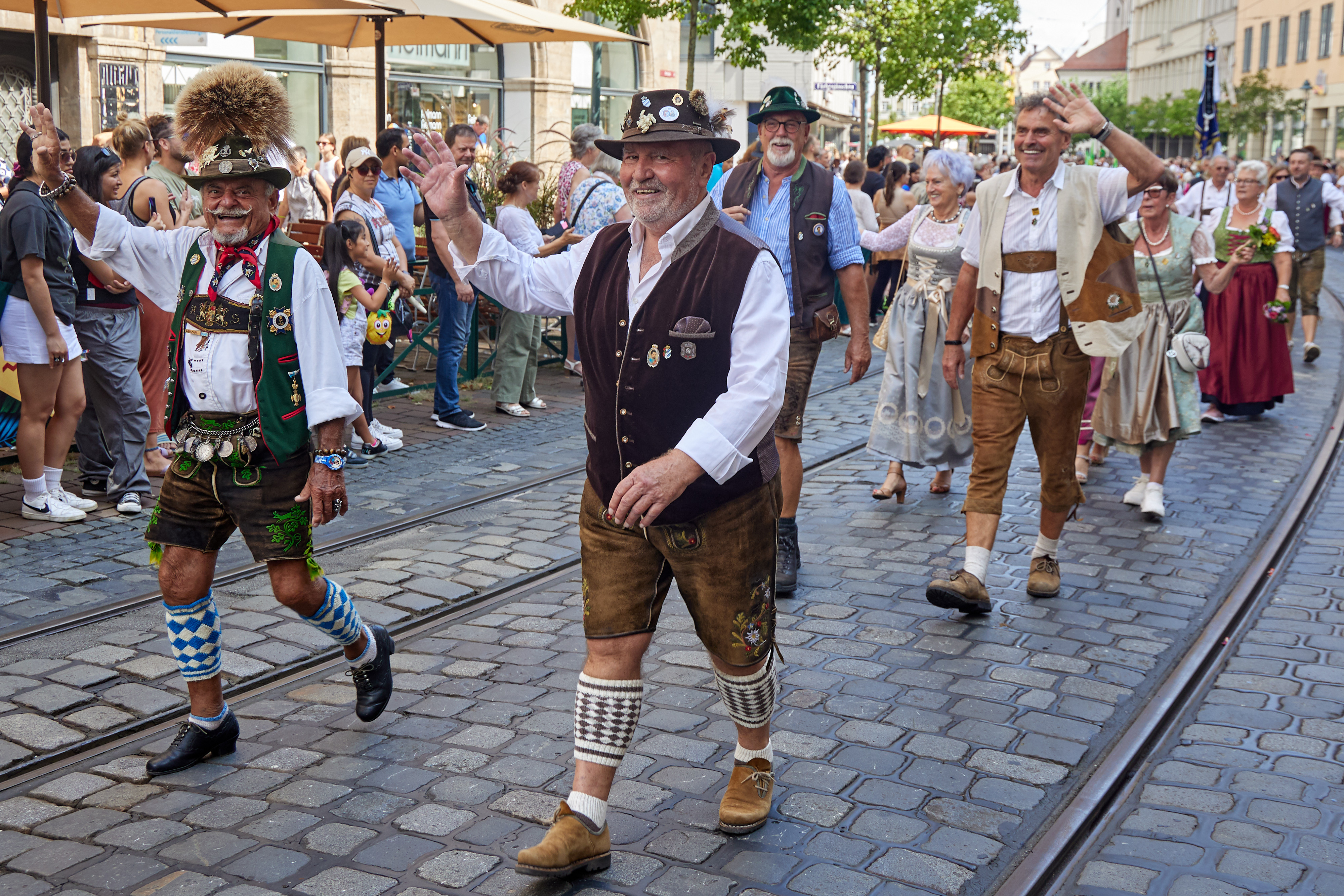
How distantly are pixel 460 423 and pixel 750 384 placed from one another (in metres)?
6.66

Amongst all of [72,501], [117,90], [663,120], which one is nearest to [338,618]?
[663,120]

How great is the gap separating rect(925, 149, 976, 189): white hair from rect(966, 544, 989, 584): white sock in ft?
8.80

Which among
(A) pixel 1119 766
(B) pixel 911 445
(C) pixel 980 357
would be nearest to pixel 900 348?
(B) pixel 911 445

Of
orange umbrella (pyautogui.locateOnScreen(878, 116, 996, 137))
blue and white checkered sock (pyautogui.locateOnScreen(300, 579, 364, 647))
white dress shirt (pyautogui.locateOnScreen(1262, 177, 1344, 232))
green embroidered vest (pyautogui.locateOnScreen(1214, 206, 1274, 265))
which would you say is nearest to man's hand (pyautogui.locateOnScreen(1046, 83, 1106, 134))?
blue and white checkered sock (pyautogui.locateOnScreen(300, 579, 364, 647))

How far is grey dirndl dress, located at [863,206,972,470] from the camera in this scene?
7.79m

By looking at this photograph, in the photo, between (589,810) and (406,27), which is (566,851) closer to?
(589,810)

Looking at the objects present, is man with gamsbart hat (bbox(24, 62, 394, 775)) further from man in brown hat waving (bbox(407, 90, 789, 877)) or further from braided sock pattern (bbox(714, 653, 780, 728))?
braided sock pattern (bbox(714, 653, 780, 728))

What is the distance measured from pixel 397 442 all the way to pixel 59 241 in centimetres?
265

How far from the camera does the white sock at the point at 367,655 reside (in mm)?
4512

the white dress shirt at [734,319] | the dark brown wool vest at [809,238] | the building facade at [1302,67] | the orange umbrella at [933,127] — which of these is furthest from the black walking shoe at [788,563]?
the building facade at [1302,67]

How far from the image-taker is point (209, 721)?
4.16 meters

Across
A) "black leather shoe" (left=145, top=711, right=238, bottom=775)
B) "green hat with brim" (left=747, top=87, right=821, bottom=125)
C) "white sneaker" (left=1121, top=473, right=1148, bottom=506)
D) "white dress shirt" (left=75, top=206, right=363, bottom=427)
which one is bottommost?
"black leather shoe" (left=145, top=711, right=238, bottom=775)

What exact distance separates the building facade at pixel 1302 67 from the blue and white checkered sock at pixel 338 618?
50.6 m

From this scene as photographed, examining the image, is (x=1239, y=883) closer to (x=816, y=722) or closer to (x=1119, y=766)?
(x=1119, y=766)
